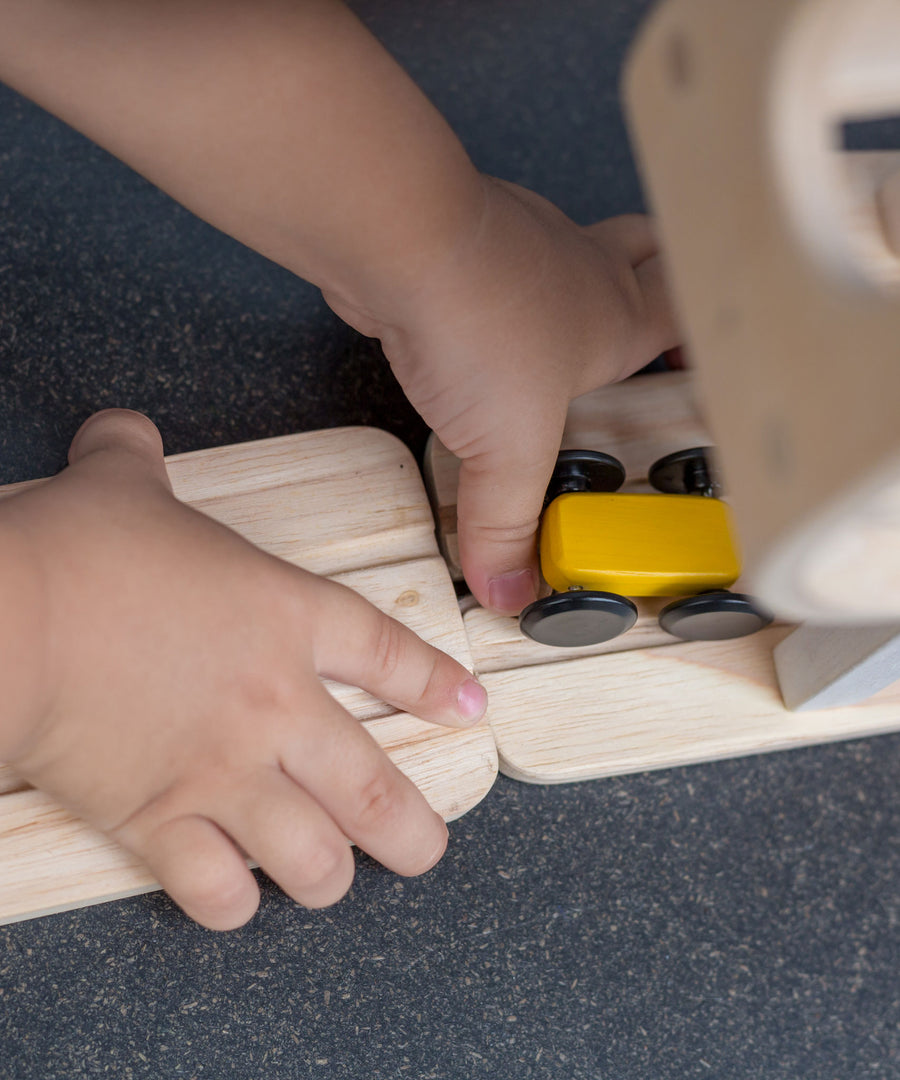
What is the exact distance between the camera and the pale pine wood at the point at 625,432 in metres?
0.57

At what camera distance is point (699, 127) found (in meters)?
0.21

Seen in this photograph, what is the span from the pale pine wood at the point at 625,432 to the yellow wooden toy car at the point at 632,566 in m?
0.08

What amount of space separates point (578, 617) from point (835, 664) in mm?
130

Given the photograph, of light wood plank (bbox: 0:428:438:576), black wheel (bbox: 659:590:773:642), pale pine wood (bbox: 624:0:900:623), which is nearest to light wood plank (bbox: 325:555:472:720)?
light wood plank (bbox: 0:428:438:576)

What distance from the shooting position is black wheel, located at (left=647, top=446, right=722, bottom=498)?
1.78ft

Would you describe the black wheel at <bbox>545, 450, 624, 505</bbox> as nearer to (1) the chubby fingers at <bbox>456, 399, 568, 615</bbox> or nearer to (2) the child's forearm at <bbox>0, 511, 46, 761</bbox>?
(1) the chubby fingers at <bbox>456, 399, 568, 615</bbox>

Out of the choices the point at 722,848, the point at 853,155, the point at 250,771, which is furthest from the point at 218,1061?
the point at 853,155

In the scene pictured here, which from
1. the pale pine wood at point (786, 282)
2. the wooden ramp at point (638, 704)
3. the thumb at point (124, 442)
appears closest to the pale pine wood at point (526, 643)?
the wooden ramp at point (638, 704)

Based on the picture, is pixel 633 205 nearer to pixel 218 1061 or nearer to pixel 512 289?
pixel 512 289

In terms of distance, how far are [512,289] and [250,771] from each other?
270mm

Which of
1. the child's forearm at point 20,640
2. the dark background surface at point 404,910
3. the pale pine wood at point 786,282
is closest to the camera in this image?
the pale pine wood at point 786,282

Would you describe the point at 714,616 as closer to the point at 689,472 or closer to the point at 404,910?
the point at 689,472

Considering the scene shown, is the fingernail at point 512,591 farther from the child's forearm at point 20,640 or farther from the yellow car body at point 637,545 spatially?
the child's forearm at point 20,640

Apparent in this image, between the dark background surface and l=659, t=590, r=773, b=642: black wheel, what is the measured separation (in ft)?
0.30
